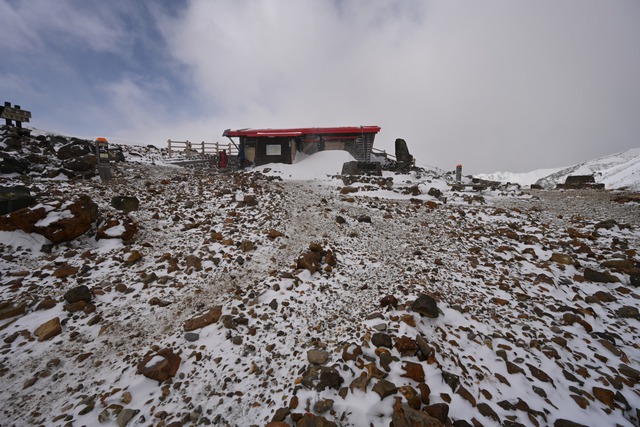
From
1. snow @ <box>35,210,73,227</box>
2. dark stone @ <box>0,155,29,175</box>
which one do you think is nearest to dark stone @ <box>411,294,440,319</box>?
snow @ <box>35,210,73,227</box>

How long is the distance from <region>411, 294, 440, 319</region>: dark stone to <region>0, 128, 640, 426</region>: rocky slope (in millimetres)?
24

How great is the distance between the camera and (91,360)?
382 centimetres

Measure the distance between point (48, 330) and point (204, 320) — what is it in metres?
2.55

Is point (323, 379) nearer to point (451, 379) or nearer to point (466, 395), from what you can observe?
point (451, 379)

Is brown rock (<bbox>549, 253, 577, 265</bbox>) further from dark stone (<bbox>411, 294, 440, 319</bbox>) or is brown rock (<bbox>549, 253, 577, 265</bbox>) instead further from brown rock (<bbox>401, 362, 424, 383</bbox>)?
brown rock (<bbox>401, 362, 424, 383</bbox>)

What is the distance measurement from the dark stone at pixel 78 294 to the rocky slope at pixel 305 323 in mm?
21

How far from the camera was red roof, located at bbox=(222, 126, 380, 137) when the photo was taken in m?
25.5

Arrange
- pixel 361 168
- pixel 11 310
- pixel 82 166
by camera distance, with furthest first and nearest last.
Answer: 1. pixel 361 168
2. pixel 82 166
3. pixel 11 310

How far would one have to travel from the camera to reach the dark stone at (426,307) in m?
4.45

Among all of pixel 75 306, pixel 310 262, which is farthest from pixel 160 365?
pixel 310 262

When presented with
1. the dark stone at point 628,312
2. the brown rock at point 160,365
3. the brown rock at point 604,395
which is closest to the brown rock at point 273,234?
the brown rock at point 160,365

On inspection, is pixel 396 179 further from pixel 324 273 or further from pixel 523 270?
pixel 324 273

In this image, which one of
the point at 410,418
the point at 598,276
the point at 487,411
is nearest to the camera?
the point at 410,418

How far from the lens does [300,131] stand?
86.6ft
